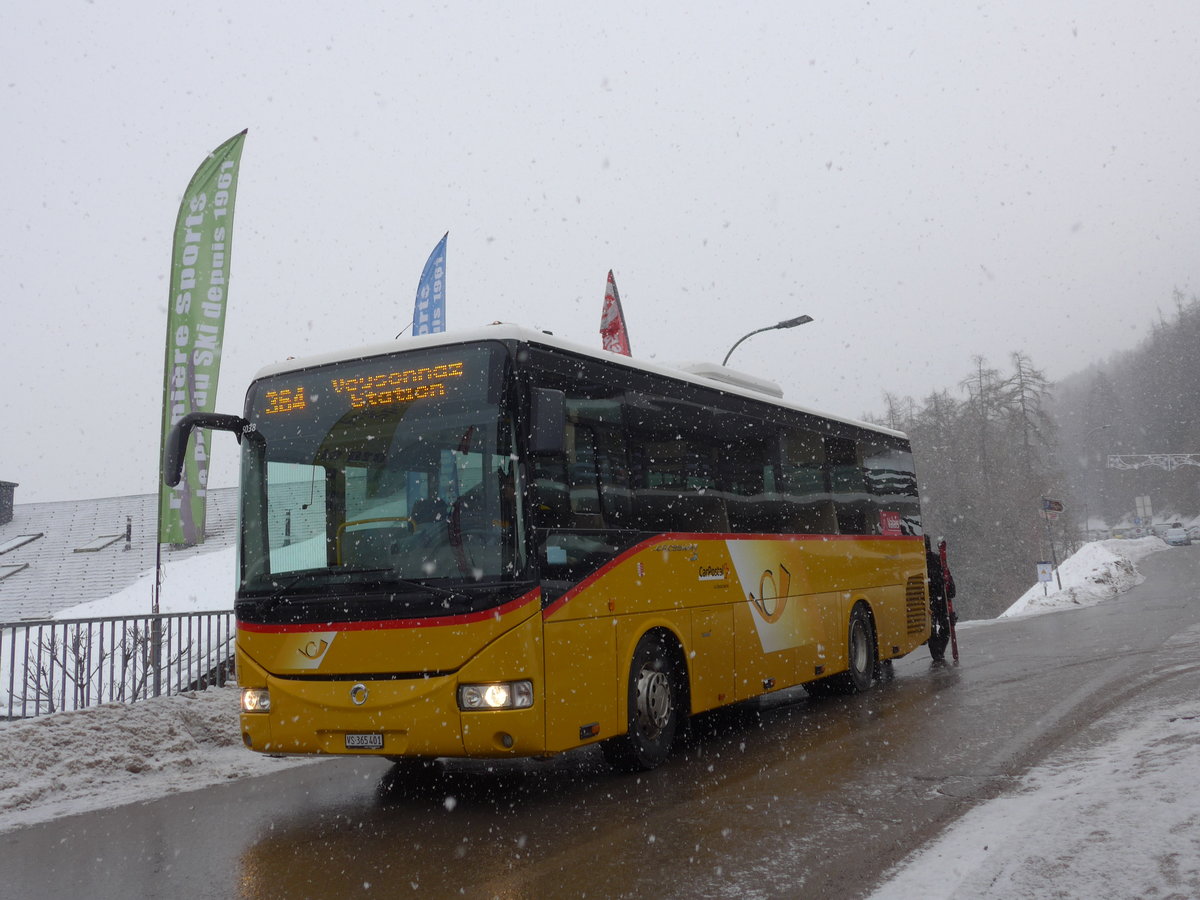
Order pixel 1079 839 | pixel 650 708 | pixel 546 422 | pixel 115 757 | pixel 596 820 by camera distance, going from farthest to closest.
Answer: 1. pixel 115 757
2. pixel 650 708
3. pixel 546 422
4. pixel 596 820
5. pixel 1079 839

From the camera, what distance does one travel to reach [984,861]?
15.8 ft

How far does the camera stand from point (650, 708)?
802 cm

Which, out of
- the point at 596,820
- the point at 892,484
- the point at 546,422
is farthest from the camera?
the point at 892,484

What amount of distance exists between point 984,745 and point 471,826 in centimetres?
421

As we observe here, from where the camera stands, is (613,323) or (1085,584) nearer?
(613,323)

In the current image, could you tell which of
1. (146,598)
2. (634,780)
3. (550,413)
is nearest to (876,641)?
(634,780)

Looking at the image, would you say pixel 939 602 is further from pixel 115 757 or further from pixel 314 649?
pixel 115 757

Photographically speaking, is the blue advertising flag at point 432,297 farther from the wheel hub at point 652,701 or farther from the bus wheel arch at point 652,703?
the wheel hub at point 652,701

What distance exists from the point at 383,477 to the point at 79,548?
34227 millimetres

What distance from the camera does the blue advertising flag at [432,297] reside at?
19203mm

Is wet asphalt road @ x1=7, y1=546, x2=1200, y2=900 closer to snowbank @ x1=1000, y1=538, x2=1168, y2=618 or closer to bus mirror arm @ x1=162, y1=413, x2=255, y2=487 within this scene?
bus mirror arm @ x1=162, y1=413, x2=255, y2=487

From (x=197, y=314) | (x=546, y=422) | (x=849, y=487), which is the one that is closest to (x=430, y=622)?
(x=546, y=422)

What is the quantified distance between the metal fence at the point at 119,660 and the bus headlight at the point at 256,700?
4.25 metres

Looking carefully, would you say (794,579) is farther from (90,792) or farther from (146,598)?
(146,598)
